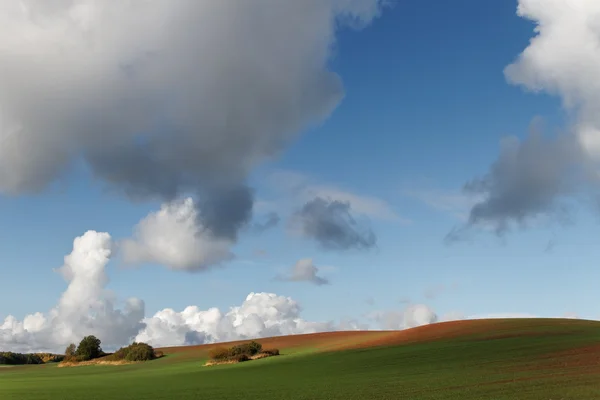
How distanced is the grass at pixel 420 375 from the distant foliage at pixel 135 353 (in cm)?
4036

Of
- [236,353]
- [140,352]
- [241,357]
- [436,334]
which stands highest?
[140,352]

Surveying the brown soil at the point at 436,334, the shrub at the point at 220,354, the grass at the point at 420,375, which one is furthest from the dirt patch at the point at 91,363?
the grass at the point at 420,375

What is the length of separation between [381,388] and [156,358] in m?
80.4

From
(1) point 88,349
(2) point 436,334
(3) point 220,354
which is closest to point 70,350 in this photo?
(1) point 88,349

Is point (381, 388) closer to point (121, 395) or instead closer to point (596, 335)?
point (121, 395)

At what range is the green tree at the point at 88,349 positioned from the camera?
112 m

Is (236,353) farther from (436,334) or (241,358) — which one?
(436,334)

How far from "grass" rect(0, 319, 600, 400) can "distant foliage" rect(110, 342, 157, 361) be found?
40.4 metres

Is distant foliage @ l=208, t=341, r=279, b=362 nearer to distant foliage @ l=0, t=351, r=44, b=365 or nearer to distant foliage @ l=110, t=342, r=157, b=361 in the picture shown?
distant foliage @ l=110, t=342, r=157, b=361

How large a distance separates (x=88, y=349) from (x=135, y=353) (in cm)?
1399

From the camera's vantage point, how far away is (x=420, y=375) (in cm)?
4819

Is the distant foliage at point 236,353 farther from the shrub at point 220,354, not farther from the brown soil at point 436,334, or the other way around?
the brown soil at point 436,334

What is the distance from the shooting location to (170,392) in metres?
43.7

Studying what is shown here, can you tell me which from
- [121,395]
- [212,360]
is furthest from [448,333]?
[121,395]
